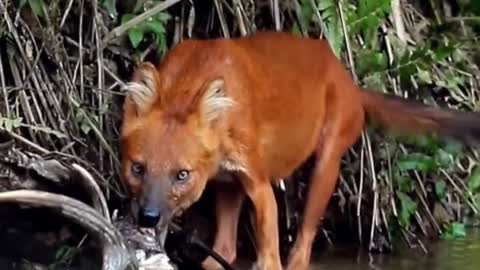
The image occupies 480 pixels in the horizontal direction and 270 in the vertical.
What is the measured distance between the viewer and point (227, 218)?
7.41 metres

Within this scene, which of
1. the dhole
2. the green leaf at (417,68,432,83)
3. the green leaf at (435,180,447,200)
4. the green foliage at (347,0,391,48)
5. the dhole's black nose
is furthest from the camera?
the green leaf at (435,180,447,200)

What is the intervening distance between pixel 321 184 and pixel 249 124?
0.92m

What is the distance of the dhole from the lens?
640cm

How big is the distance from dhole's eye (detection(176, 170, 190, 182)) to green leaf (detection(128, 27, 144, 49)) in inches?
59.1

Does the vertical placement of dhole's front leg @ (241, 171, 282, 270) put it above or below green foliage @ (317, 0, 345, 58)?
below

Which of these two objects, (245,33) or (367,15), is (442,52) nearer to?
(367,15)

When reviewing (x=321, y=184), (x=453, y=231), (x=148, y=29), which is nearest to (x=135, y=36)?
(x=148, y=29)

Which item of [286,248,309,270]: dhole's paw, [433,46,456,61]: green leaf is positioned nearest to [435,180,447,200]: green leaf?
[433,46,456,61]: green leaf

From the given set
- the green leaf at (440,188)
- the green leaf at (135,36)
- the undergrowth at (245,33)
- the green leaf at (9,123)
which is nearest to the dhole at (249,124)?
the undergrowth at (245,33)

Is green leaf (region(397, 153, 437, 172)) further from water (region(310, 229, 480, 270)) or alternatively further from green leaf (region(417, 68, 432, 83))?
green leaf (region(417, 68, 432, 83))

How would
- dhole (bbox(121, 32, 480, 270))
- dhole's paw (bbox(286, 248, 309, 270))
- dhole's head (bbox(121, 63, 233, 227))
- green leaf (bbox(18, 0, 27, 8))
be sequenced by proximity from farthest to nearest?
green leaf (bbox(18, 0, 27, 8)), dhole's paw (bbox(286, 248, 309, 270)), dhole (bbox(121, 32, 480, 270)), dhole's head (bbox(121, 63, 233, 227))

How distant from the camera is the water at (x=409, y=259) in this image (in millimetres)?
7730

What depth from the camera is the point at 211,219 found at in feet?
25.4

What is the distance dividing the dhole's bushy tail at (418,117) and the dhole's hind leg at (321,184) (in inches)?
10.0
